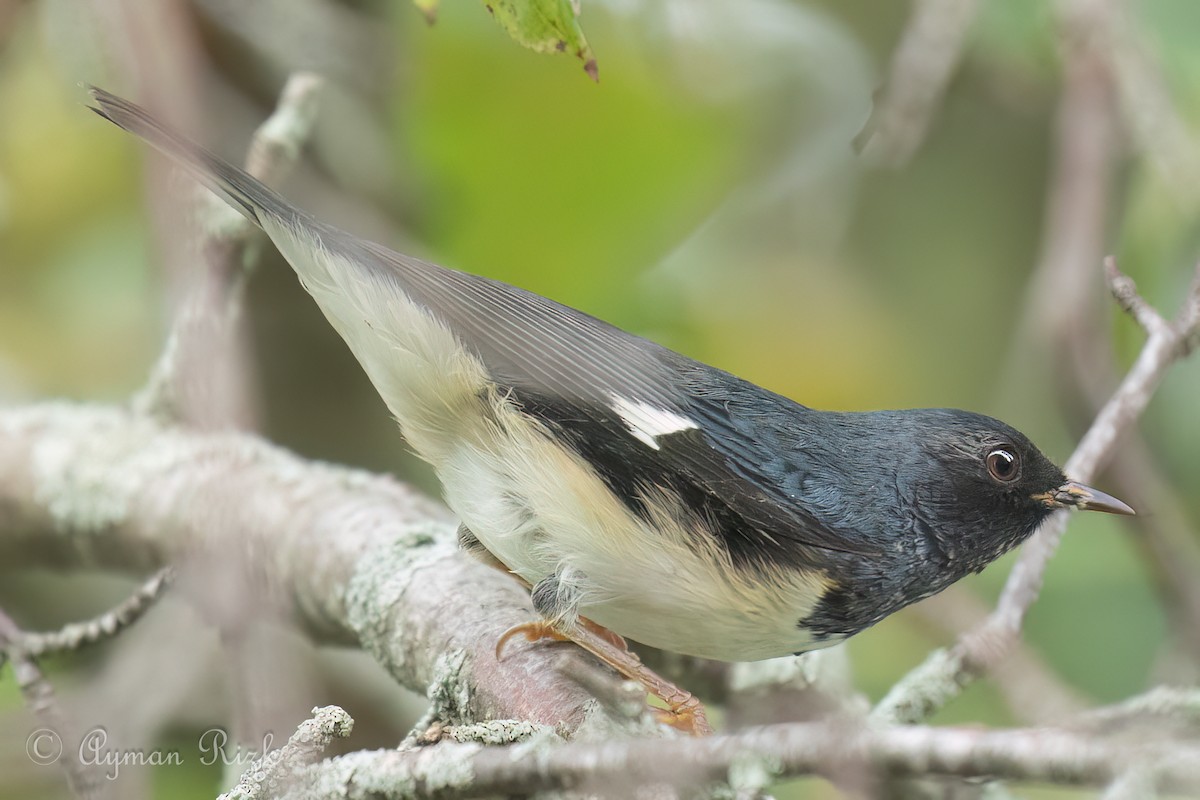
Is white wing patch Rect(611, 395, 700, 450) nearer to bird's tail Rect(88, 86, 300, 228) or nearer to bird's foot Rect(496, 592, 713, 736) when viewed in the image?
bird's foot Rect(496, 592, 713, 736)

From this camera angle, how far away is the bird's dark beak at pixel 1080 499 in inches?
94.3

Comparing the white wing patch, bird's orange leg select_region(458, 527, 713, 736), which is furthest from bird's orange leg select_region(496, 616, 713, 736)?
the white wing patch

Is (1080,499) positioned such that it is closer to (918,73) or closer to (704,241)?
(918,73)

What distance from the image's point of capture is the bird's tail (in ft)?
5.84

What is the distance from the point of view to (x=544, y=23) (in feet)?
4.80

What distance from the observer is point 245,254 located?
2936 mm

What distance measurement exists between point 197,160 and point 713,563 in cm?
121

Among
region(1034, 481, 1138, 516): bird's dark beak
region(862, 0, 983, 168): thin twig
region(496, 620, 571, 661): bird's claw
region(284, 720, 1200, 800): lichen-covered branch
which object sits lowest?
region(496, 620, 571, 661): bird's claw

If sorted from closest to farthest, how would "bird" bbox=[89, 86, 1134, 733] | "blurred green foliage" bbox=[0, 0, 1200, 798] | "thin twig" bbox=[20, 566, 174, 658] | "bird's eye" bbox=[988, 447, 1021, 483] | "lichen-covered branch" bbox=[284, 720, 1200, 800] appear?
"lichen-covered branch" bbox=[284, 720, 1200, 800] < "bird" bbox=[89, 86, 1134, 733] < "thin twig" bbox=[20, 566, 174, 658] < "bird's eye" bbox=[988, 447, 1021, 483] < "blurred green foliage" bbox=[0, 0, 1200, 798]

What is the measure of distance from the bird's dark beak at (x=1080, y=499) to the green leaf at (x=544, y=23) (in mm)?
1565

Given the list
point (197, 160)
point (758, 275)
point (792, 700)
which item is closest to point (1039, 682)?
point (792, 700)

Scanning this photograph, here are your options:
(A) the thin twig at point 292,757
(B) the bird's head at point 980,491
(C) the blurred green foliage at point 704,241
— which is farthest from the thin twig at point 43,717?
(B) the bird's head at point 980,491

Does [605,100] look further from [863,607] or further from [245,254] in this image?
[863,607]

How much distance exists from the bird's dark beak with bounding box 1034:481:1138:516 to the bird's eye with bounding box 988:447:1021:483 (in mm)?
81
